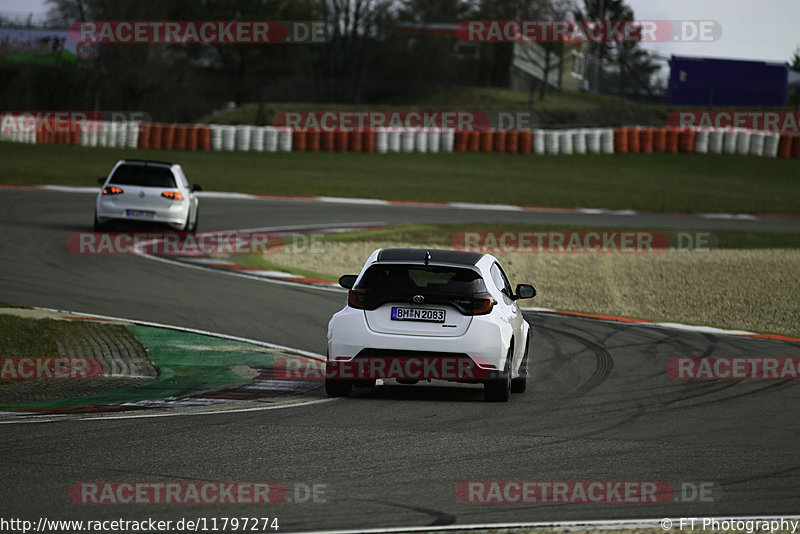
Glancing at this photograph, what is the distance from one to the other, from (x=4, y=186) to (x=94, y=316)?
61.4ft

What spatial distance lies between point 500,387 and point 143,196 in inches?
537

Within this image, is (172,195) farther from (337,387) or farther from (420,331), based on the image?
(420,331)

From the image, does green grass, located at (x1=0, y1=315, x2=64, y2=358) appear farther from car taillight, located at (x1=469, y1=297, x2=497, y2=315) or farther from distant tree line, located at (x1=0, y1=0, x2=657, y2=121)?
distant tree line, located at (x1=0, y1=0, x2=657, y2=121)

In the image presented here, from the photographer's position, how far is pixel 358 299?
958 centimetres

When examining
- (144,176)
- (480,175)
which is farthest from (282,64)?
(144,176)

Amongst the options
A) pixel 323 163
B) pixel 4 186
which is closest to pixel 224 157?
pixel 323 163

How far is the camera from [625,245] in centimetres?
2508

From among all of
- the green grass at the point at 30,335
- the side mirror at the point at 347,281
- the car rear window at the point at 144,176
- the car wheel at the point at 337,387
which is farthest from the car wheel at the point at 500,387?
the car rear window at the point at 144,176

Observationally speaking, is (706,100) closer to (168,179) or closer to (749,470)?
(168,179)

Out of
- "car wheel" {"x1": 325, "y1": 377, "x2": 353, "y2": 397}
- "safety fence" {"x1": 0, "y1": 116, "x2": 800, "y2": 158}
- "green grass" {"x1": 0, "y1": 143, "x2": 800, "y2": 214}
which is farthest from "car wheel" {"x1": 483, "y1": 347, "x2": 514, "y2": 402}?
"safety fence" {"x1": 0, "y1": 116, "x2": 800, "y2": 158}

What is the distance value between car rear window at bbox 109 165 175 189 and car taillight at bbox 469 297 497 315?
13.5 metres

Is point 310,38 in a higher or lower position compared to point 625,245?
higher

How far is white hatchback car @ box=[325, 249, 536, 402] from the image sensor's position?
938cm

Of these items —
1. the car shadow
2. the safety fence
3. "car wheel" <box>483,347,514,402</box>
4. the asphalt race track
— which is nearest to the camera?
the asphalt race track
